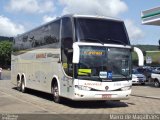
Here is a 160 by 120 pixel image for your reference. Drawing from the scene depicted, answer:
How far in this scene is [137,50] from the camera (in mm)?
17297

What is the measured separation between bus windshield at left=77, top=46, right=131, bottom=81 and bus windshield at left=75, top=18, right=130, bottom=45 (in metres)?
0.40

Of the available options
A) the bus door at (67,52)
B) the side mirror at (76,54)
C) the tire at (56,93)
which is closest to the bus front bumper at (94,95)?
the bus door at (67,52)

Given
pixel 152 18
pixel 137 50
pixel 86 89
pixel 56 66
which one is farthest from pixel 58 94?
pixel 152 18

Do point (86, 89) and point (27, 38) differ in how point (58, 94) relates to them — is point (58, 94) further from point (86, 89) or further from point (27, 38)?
point (27, 38)

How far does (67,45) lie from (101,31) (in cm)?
149

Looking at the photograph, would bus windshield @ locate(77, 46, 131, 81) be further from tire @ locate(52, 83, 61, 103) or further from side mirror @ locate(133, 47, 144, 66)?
tire @ locate(52, 83, 61, 103)

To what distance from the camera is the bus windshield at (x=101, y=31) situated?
652 inches

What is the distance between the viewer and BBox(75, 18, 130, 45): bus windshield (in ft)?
54.3

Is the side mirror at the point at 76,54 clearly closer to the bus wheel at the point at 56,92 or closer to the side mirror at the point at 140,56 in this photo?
the side mirror at the point at 140,56

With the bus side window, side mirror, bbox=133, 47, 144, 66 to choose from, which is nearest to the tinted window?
the bus side window

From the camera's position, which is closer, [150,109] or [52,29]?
[150,109]

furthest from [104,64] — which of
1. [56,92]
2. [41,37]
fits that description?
[41,37]

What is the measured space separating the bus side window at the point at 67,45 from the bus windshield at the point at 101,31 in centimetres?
46

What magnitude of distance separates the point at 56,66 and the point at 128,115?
5.66 meters
